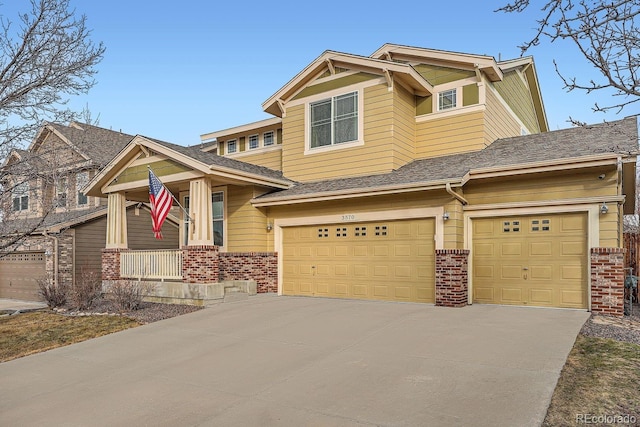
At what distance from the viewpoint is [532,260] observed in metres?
10.5

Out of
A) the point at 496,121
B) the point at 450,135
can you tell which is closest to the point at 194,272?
the point at 450,135

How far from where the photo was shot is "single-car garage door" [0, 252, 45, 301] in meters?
17.2

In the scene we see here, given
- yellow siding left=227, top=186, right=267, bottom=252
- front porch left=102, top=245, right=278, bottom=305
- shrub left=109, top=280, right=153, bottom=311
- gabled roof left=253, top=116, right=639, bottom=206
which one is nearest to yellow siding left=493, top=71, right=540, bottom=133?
gabled roof left=253, top=116, right=639, bottom=206

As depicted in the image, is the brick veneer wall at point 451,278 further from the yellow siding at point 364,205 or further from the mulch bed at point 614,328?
the mulch bed at point 614,328

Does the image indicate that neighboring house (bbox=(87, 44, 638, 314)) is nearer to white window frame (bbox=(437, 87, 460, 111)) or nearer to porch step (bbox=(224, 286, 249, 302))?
white window frame (bbox=(437, 87, 460, 111))

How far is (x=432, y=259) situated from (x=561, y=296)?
9.83ft

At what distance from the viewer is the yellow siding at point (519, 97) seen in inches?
592

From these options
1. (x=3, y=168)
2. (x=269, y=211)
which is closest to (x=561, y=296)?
(x=269, y=211)

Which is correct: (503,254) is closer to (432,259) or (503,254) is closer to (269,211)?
(432,259)

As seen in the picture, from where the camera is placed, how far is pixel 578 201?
9.84 m

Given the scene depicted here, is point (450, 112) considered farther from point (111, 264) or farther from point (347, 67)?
point (111, 264)

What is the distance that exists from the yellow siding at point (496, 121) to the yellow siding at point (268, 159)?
24.8 feet

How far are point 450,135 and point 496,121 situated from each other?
1.75m

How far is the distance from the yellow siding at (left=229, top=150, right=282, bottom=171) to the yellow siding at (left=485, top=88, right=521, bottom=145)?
7554 mm
